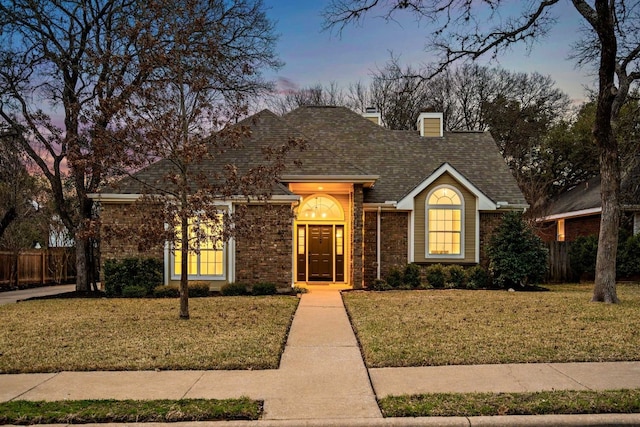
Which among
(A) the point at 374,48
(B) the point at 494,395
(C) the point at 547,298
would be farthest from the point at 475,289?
(B) the point at 494,395

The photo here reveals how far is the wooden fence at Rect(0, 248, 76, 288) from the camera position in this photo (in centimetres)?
2127

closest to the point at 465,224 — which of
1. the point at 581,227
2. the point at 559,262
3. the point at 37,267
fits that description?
the point at 559,262

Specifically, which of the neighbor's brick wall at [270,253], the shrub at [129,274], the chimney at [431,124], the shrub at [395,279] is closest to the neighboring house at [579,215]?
the chimney at [431,124]

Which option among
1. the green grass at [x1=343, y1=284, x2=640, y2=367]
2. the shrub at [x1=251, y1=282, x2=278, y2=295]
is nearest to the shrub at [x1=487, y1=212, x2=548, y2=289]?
the green grass at [x1=343, y1=284, x2=640, y2=367]

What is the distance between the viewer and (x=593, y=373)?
6.61m

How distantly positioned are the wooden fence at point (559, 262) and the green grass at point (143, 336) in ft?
41.4

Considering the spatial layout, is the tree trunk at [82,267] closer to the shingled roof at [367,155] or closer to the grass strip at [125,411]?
the shingled roof at [367,155]

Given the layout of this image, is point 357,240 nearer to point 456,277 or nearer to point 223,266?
point 456,277

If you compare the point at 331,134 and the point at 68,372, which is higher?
the point at 331,134

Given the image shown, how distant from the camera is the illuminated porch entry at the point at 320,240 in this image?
18.8 m

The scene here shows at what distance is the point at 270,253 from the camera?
53.1 ft

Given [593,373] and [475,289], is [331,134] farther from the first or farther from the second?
[593,373]

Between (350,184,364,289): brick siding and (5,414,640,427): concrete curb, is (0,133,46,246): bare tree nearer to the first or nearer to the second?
(350,184,364,289): brick siding

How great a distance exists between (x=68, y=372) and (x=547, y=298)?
1216cm
